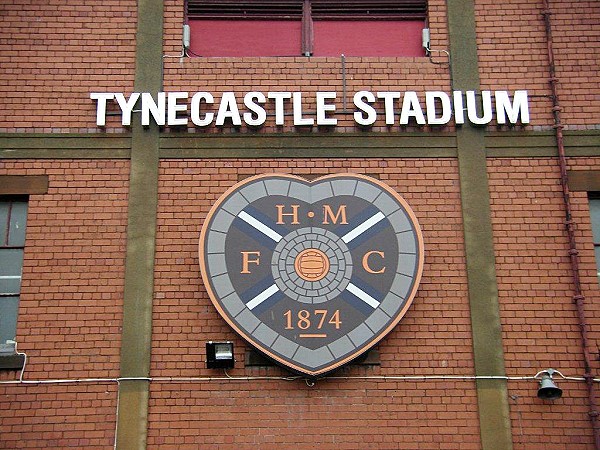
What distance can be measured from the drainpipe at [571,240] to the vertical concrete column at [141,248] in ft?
17.6

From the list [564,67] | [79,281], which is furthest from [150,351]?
[564,67]

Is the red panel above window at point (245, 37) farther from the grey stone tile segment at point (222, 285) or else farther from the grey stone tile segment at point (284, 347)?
the grey stone tile segment at point (284, 347)

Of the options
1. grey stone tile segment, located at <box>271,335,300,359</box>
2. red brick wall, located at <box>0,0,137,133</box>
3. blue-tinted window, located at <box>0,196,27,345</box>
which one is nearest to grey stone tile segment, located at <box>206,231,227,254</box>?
grey stone tile segment, located at <box>271,335,300,359</box>

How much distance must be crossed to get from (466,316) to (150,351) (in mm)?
3976

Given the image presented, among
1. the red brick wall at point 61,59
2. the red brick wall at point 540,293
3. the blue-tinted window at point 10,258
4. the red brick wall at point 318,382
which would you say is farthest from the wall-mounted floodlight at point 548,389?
the blue-tinted window at point 10,258

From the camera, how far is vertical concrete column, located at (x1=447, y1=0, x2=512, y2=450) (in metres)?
12.3

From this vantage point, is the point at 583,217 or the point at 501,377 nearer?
the point at 501,377

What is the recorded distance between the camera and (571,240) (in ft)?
43.1

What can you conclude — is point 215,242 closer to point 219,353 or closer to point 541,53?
point 219,353

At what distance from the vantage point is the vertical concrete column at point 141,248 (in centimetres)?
1227

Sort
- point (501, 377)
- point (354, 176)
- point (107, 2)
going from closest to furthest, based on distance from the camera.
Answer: point (501, 377)
point (354, 176)
point (107, 2)

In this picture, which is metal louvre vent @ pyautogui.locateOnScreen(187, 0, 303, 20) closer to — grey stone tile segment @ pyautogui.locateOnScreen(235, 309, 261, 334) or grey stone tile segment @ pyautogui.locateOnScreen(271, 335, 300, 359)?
grey stone tile segment @ pyautogui.locateOnScreen(235, 309, 261, 334)

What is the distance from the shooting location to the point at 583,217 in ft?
43.8

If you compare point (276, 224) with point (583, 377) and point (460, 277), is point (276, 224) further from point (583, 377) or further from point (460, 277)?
point (583, 377)
